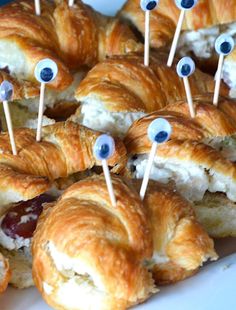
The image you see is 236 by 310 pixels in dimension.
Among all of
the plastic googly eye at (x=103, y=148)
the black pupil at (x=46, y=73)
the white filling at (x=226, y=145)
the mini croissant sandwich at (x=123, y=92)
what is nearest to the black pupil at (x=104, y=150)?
the plastic googly eye at (x=103, y=148)

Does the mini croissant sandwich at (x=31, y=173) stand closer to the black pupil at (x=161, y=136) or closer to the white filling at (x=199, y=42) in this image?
the black pupil at (x=161, y=136)

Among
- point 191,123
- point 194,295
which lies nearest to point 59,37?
point 191,123

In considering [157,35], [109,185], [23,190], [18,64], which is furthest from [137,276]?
[157,35]

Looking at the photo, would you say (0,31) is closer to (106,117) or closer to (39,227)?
(106,117)

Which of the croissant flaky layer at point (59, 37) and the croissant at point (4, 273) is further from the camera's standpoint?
the croissant flaky layer at point (59, 37)

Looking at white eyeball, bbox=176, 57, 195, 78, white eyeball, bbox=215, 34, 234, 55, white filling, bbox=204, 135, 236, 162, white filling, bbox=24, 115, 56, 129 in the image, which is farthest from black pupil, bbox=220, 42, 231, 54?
white filling, bbox=24, 115, 56, 129

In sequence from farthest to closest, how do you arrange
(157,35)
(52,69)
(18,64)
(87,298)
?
(157,35) → (18,64) → (52,69) → (87,298)

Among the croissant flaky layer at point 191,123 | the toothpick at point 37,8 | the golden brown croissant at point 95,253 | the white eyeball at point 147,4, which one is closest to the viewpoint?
the golden brown croissant at point 95,253
